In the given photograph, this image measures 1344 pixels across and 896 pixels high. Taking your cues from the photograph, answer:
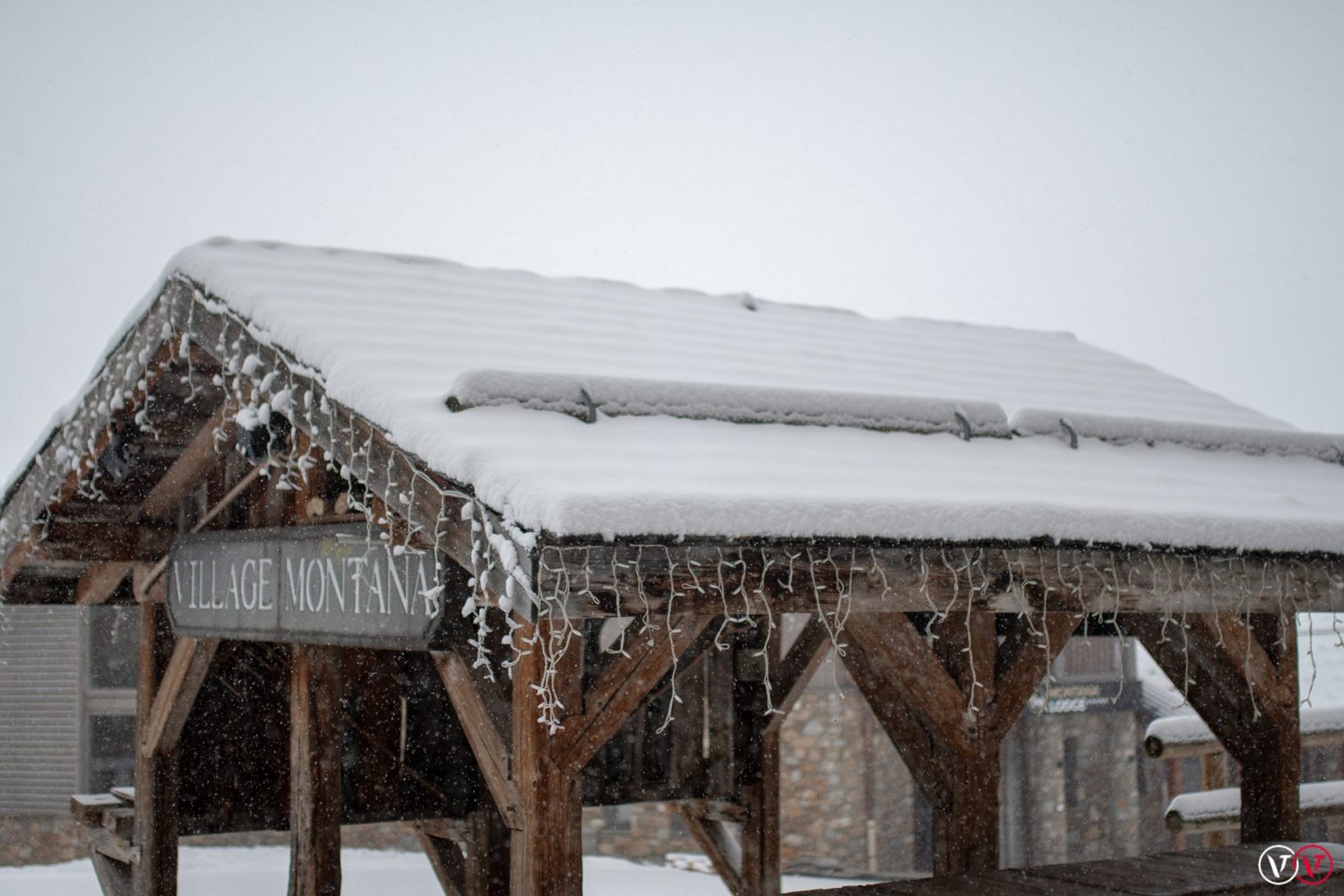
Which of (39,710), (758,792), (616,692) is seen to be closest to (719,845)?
(758,792)

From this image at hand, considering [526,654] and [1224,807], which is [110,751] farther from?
[526,654]

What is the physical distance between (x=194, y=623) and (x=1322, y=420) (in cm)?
11312

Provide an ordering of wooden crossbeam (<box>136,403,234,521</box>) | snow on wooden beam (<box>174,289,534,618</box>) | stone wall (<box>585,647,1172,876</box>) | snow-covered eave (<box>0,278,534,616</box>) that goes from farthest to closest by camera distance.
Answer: stone wall (<box>585,647,1172,876</box>)
wooden crossbeam (<box>136,403,234,521</box>)
snow-covered eave (<box>0,278,534,616</box>)
snow on wooden beam (<box>174,289,534,618</box>)

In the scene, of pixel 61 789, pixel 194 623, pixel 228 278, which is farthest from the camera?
pixel 61 789

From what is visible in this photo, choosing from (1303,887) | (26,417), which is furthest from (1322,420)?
(1303,887)

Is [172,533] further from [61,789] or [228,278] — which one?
[61,789]

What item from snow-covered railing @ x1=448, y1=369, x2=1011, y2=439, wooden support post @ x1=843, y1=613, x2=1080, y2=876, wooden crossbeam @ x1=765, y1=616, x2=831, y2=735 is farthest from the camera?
wooden crossbeam @ x1=765, y1=616, x2=831, y2=735

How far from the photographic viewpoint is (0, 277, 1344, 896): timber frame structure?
3.84m

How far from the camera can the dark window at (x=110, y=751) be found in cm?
1395

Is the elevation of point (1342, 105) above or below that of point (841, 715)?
above

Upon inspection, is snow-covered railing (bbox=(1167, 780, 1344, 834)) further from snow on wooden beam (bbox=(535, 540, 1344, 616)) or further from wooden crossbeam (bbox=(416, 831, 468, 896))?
wooden crossbeam (bbox=(416, 831, 468, 896))

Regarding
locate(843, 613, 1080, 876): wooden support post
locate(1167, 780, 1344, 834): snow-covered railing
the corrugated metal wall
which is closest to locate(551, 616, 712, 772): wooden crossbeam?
locate(843, 613, 1080, 876): wooden support post

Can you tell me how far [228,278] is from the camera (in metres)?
5.15

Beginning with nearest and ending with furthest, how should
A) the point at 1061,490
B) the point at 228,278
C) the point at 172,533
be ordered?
the point at 1061,490
the point at 228,278
the point at 172,533
